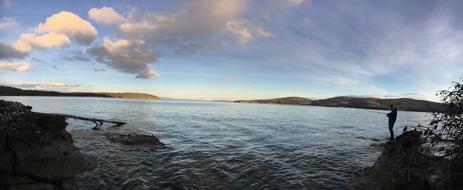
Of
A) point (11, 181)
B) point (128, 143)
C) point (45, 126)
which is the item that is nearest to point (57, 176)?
point (11, 181)

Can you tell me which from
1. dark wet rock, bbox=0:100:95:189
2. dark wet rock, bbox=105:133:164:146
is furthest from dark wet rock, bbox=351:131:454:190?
dark wet rock, bbox=105:133:164:146

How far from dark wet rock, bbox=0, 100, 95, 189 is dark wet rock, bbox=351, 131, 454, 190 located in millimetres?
14574

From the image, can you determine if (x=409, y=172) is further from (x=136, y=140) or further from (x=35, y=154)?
(x=136, y=140)

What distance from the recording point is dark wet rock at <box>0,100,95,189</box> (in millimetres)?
13227

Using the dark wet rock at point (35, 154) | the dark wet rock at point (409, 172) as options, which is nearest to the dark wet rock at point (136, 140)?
the dark wet rock at point (35, 154)

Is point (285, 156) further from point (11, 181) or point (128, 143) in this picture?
point (11, 181)

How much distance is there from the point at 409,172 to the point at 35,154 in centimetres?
1596

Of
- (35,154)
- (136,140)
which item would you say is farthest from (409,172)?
(136,140)

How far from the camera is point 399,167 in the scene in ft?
36.3

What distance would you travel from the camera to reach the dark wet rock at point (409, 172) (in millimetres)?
9148

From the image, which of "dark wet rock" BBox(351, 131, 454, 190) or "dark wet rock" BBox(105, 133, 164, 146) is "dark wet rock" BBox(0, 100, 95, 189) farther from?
"dark wet rock" BBox(351, 131, 454, 190)

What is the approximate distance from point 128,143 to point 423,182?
21.7m

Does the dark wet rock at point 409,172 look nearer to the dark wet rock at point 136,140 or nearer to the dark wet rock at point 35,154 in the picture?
the dark wet rock at point 35,154

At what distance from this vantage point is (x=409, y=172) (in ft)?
29.8
